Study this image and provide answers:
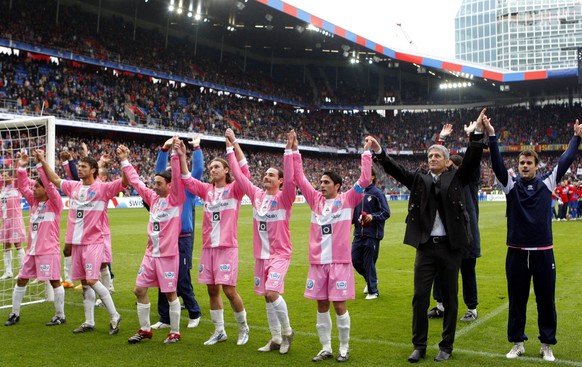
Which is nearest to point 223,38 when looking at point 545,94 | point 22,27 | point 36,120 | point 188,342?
point 22,27

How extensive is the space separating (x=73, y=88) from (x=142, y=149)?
6.48 m

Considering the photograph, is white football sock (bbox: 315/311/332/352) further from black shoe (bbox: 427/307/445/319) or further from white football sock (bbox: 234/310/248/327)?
black shoe (bbox: 427/307/445/319)

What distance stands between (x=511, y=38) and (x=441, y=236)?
12731 centimetres

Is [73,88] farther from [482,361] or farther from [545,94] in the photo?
[545,94]

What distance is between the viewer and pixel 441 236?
19.3 ft

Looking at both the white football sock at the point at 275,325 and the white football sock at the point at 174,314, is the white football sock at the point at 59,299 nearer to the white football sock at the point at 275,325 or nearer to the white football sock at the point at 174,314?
the white football sock at the point at 174,314

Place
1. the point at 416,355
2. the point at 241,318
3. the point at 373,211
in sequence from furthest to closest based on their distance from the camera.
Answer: the point at 373,211 → the point at 241,318 → the point at 416,355

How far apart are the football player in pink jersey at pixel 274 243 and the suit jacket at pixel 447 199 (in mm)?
1166

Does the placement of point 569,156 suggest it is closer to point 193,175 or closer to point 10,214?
point 193,175

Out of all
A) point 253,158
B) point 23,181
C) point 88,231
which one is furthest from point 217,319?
point 253,158

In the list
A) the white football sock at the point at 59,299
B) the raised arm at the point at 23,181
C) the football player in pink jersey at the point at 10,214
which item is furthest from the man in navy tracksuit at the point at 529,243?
the football player in pink jersey at the point at 10,214

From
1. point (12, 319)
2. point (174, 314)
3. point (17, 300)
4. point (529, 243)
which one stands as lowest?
point (12, 319)

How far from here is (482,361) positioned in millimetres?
5777

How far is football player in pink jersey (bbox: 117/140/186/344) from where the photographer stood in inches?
259
